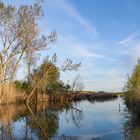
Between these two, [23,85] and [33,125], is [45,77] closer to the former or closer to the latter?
[23,85]

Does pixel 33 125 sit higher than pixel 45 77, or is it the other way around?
pixel 45 77

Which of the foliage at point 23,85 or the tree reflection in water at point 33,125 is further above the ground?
the foliage at point 23,85

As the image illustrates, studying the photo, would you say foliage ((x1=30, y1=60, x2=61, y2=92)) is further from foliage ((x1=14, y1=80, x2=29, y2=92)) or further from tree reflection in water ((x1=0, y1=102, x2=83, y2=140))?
tree reflection in water ((x1=0, y1=102, x2=83, y2=140))

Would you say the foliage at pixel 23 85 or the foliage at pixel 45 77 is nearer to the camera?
the foliage at pixel 45 77

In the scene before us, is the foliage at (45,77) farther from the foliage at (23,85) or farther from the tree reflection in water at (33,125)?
the tree reflection in water at (33,125)

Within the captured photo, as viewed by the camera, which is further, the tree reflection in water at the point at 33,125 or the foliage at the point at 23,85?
the foliage at the point at 23,85

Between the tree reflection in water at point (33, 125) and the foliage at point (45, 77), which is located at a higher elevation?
the foliage at point (45, 77)

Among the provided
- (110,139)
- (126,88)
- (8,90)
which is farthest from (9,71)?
(110,139)

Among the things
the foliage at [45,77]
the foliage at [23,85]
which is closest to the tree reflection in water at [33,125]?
the foliage at [45,77]

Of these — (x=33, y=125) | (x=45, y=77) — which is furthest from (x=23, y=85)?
(x=33, y=125)

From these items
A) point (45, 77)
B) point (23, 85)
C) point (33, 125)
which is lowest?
point (33, 125)

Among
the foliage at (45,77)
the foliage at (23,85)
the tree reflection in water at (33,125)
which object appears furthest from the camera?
the foliage at (23,85)

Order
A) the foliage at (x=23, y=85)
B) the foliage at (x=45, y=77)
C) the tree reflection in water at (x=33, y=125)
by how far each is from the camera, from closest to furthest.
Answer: the tree reflection in water at (x=33, y=125) < the foliage at (x=45, y=77) < the foliage at (x=23, y=85)

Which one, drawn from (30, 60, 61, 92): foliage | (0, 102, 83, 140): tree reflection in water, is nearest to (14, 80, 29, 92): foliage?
(30, 60, 61, 92): foliage
